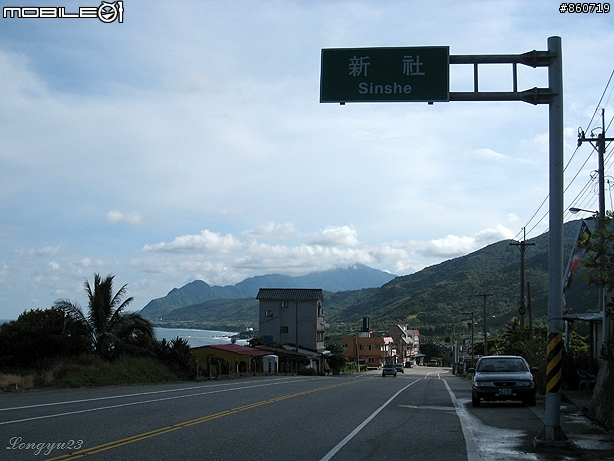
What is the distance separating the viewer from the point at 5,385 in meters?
23.5

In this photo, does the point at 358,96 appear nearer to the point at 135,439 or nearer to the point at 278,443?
the point at 278,443

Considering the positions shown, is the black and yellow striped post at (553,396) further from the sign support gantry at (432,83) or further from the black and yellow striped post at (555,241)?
the sign support gantry at (432,83)

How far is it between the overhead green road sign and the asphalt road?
6.17 metres

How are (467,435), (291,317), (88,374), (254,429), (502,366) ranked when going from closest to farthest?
1. (467,435)
2. (254,429)
3. (502,366)
4. (88,374)
5. (291,317)

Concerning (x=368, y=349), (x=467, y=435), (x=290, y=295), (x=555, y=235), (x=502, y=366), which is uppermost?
(x=555, y=235)

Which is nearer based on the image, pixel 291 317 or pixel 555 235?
pixel 555 235

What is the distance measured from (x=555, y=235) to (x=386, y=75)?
4.21 m

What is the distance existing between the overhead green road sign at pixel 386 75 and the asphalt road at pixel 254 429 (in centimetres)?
617

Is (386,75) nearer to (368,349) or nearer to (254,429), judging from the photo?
(254,429)

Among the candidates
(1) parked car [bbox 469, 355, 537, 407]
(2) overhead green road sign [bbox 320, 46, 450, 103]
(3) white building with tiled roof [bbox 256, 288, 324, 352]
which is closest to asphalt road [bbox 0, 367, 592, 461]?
(1) parked car [bbox 469, 355, 537, 407]

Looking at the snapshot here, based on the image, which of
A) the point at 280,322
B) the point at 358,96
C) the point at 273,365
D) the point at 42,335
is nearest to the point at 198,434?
the point at 358,96

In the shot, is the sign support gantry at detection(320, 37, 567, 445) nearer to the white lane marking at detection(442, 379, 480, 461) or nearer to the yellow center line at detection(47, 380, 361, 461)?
the white lane marking at detection(442, 379, 480, 461)

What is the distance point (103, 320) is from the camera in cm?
3319

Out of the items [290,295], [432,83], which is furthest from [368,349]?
[432,83]
